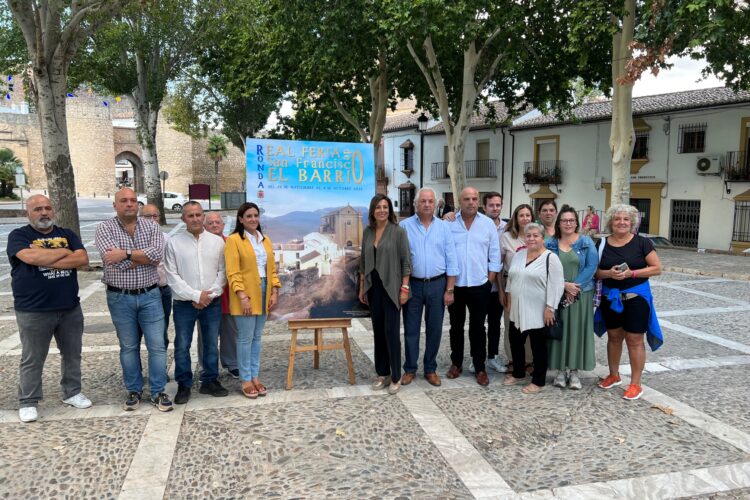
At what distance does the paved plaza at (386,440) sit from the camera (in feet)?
10.0

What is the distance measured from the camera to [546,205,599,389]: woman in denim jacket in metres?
4.23

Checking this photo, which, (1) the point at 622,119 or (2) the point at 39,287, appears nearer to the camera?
(2) the point at 39,287

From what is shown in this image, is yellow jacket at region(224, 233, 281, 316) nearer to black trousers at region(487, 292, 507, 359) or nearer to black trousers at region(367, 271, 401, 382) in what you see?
black trousers at region(367, 271, 401, 382)

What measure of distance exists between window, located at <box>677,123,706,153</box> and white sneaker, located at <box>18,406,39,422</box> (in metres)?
22.0

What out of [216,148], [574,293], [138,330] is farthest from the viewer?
[216,148]

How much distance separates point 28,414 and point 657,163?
22.5 m

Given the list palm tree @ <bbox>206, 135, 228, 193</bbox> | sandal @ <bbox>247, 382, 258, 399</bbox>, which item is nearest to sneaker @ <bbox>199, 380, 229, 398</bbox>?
sandal @ <bbox>247, 382, 258, 399</bbox>

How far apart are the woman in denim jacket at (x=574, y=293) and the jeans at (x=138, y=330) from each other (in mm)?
3193

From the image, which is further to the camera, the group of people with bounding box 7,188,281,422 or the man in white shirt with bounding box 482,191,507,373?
the man in white shirt with bounding box 482,191,507,373

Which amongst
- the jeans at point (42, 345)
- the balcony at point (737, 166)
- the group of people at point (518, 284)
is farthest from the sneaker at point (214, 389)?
the balcony at point (737, 166)

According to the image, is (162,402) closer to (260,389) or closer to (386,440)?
(260,389)

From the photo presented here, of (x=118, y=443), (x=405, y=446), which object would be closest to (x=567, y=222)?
(x=405, y=446)

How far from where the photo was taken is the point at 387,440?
143 inches

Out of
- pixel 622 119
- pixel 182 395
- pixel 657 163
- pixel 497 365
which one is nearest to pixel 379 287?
pixel 497 365
